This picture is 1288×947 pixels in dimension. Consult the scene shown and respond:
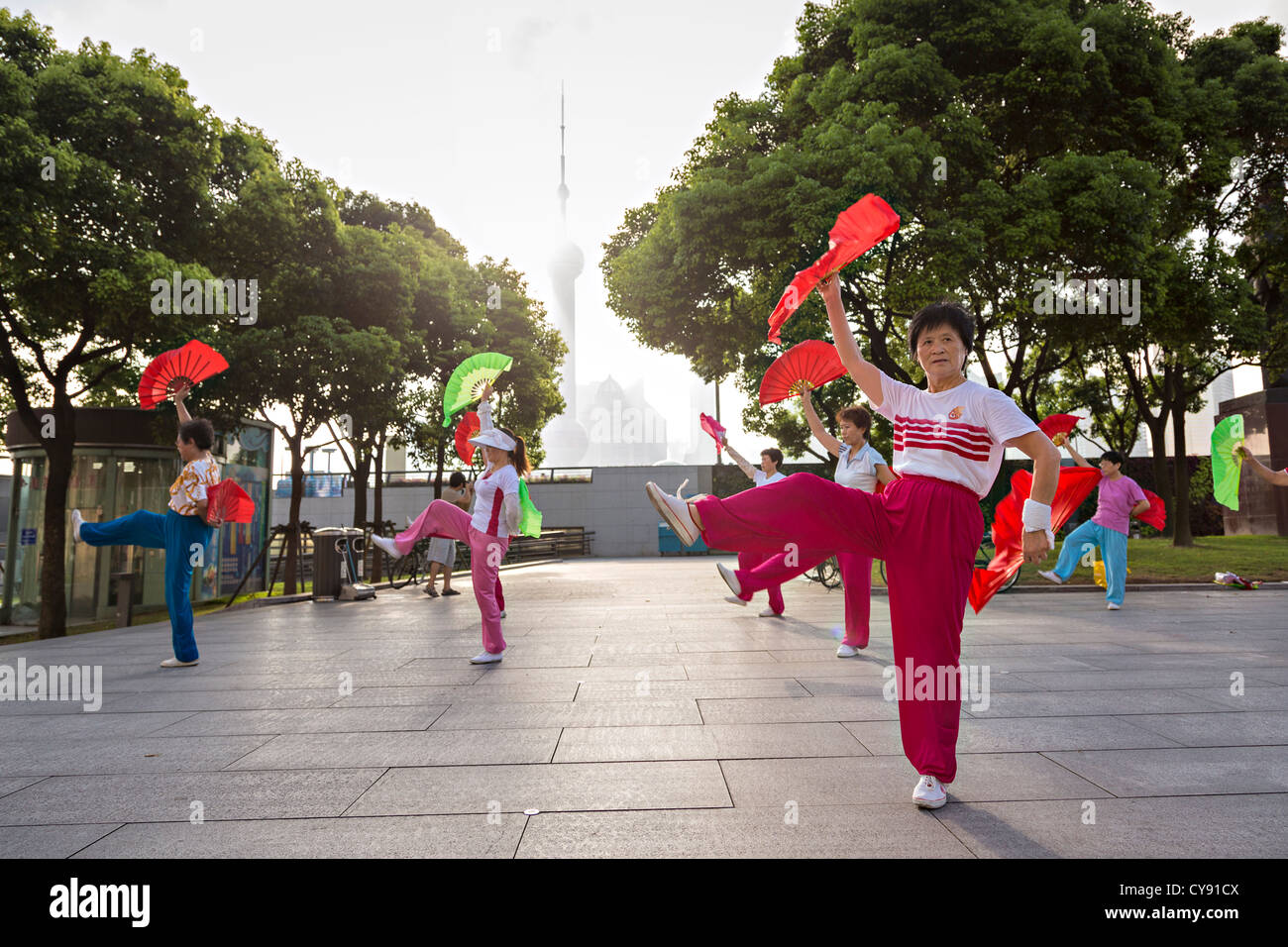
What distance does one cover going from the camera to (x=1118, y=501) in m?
9.85

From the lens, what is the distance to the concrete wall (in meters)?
36.5

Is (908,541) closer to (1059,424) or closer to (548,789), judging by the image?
(548,789)

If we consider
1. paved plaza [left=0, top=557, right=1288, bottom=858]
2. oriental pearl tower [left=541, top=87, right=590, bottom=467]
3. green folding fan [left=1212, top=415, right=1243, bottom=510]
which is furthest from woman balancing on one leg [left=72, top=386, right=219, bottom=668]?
oriental pearl tower [left=541, top=87, right=590, bottom=467]

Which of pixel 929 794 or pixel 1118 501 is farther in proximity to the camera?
pixel 1118 501

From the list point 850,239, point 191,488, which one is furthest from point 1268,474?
point 191,488

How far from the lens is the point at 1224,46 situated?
1659cm

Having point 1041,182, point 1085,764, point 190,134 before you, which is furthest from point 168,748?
point 1041,182

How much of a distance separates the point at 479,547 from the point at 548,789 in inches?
131

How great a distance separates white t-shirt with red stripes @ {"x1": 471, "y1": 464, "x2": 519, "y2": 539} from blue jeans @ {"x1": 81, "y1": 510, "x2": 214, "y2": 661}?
7.45 feet

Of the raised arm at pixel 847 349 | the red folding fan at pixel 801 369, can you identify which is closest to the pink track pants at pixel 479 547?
the red folding fan at pixel 801 369

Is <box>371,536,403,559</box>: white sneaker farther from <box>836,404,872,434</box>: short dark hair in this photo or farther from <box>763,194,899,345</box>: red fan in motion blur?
<box>763,194,899,345</box>: red fan in motion blur

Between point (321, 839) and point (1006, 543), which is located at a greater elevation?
point (1006, 543)

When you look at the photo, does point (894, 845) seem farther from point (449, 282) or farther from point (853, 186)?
point (449, 282)

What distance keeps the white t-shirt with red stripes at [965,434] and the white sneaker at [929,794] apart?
116 centimetres
